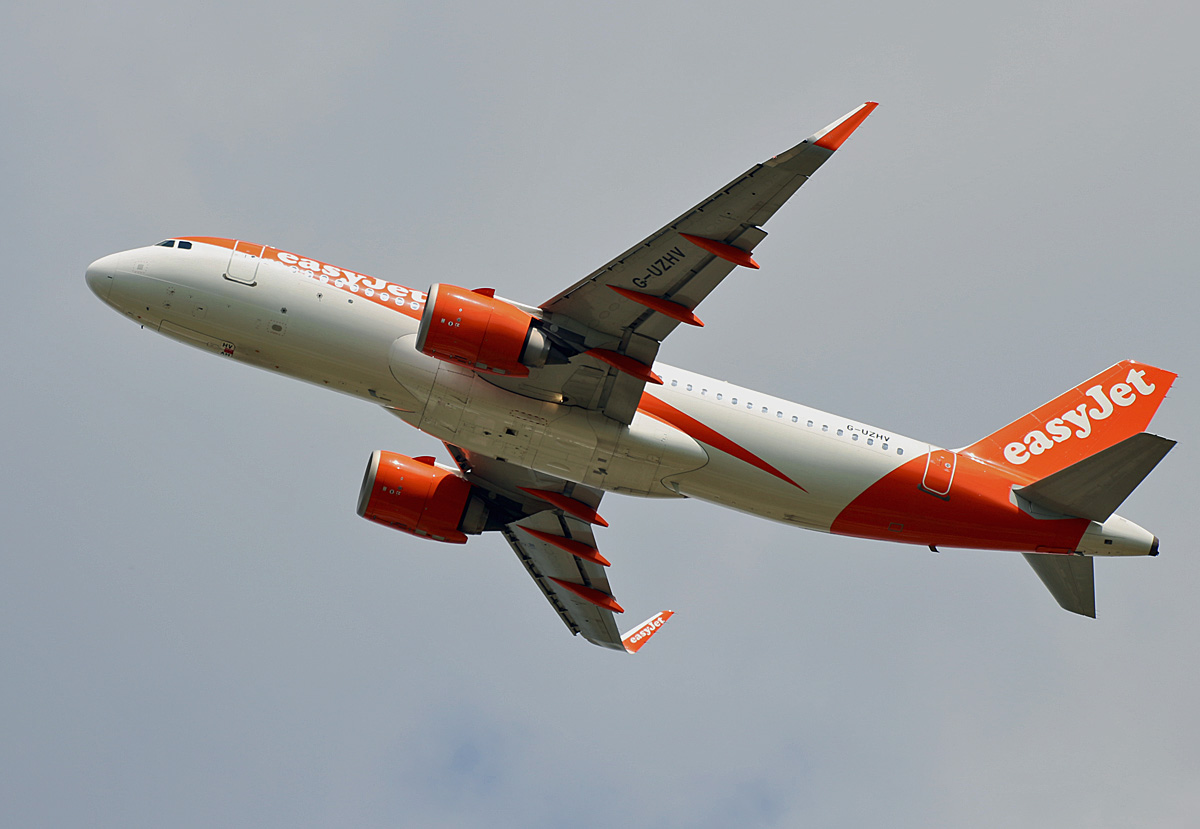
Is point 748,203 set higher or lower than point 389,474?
higher

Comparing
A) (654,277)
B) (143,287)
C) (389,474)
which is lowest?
(389,474)

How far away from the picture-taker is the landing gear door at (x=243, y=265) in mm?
31297

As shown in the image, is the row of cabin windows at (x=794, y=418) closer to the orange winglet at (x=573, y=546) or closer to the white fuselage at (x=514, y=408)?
the white fuselage at (x=514, y=408)

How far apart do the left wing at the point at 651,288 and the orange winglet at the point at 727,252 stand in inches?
1.0

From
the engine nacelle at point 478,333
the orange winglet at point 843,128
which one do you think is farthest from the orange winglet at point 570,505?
the orange winglet at point 843,128

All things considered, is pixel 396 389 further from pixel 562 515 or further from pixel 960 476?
pixel 960 476

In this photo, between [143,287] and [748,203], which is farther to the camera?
[143,287]

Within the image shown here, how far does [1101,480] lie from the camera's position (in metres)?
31.7

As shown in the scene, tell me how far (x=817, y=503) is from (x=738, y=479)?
2.47 meters

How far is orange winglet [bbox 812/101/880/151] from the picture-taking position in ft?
84.5

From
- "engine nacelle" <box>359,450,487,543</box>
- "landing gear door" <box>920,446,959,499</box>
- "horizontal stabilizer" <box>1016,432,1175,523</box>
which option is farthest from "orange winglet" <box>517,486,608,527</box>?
"horizontal stabilizer" <box>1016,432,1175,523</box>

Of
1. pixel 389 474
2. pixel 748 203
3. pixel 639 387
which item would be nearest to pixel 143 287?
pixel 389 474

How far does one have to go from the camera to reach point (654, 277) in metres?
29.8

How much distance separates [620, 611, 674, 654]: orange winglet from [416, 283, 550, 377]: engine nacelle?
14.3 meters
